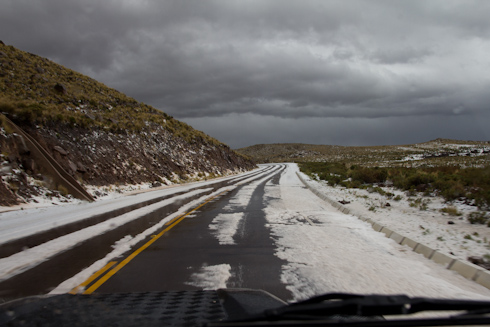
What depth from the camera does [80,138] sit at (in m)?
23.6

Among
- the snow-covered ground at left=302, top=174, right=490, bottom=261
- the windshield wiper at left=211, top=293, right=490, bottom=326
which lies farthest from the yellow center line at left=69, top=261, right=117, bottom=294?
the snow-covered ground at left=302, top=174, right=490, bottom=261

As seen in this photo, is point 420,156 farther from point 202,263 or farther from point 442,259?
point 202,263

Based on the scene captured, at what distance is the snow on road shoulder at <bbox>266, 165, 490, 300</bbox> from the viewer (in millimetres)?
4973

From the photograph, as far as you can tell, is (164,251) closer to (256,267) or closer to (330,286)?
(256,267)

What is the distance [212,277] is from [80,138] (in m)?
21.1

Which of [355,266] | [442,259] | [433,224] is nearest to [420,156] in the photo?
[433,224]

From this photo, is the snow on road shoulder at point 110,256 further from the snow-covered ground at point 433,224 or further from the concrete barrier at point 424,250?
the snow-covered ground at point 433,224

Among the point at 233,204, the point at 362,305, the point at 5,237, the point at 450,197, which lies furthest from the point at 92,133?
the point at 362,305

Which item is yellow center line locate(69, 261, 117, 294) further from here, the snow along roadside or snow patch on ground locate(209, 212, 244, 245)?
snow patch on ground locate(209, 212, 244, 245)

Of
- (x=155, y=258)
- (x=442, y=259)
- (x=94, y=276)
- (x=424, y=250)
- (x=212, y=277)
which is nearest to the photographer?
(x=212, y=277)

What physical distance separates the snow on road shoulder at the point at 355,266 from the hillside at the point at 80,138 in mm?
12048

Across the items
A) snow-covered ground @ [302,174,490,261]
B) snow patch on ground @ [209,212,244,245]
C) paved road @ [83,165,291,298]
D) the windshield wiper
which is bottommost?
snow-covered ground @ [302,174,490,261]

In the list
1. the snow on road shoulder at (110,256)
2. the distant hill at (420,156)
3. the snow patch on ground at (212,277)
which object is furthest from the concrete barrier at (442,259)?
the distant hill at (420,156)

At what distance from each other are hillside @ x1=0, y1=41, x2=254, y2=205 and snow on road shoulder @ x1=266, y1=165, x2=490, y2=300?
1205 cm
